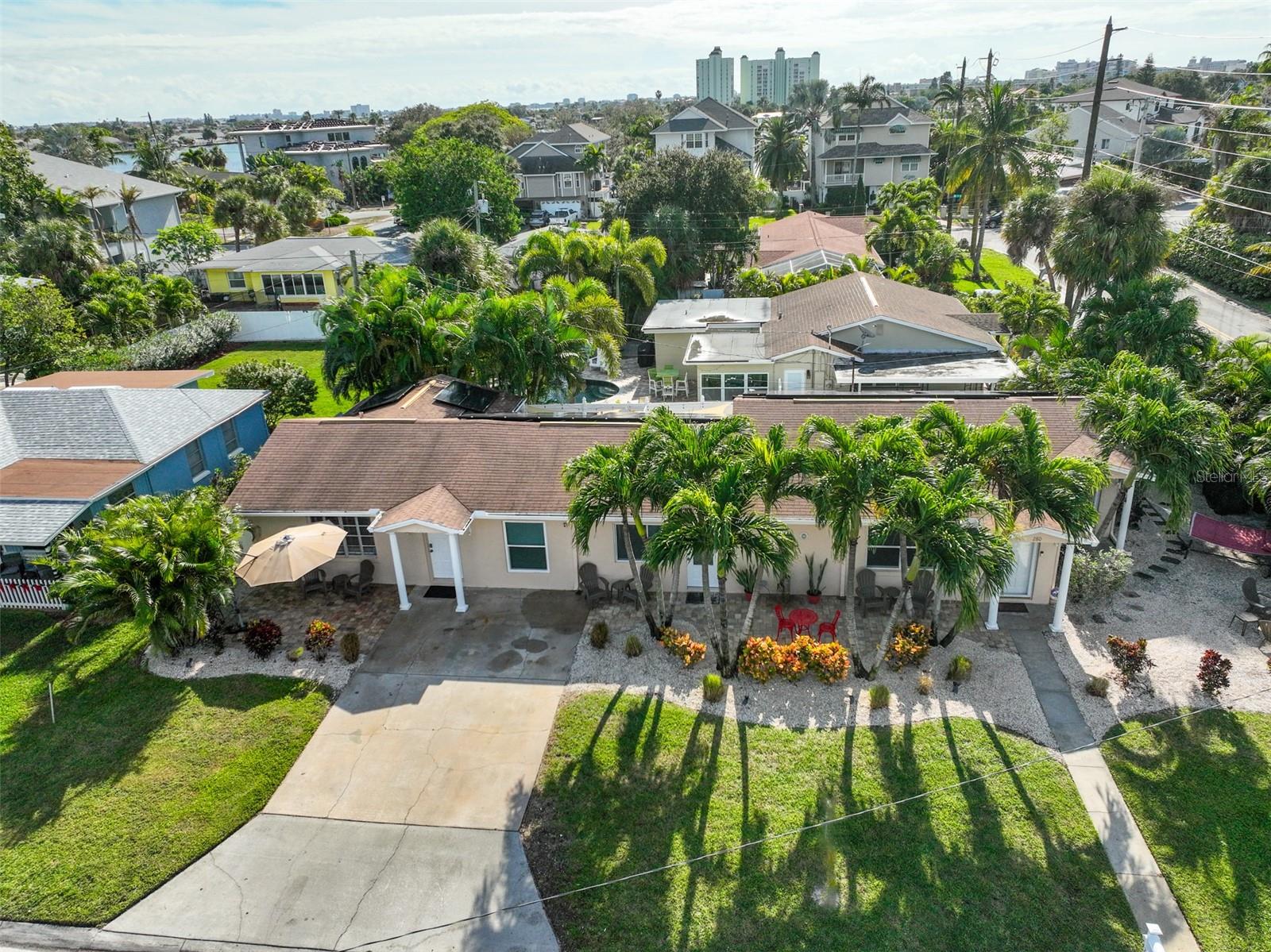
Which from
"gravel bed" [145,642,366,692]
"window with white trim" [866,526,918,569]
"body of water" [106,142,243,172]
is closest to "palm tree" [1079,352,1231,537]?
"window with white trim" [866,526,918,569]

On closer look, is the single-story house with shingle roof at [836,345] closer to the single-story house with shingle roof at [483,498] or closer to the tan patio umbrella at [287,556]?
the single-story house with shingle roof at [483,498]

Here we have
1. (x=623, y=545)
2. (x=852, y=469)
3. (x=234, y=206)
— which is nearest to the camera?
(x=852, y=469)

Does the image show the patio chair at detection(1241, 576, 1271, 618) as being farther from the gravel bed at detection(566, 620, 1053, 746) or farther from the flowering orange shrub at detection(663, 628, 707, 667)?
the flowering orange shrub at detection(663, 628, 707, 667)

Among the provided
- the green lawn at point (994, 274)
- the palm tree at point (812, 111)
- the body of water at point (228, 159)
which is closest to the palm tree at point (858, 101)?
the palm tree at point (812, 111)

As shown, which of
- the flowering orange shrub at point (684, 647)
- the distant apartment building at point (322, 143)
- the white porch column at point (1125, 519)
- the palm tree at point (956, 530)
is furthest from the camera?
the distant apartment building at point (322, 143)

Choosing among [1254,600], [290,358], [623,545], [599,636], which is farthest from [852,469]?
[290,358]

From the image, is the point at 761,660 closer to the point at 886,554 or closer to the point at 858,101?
the point at 886,554
